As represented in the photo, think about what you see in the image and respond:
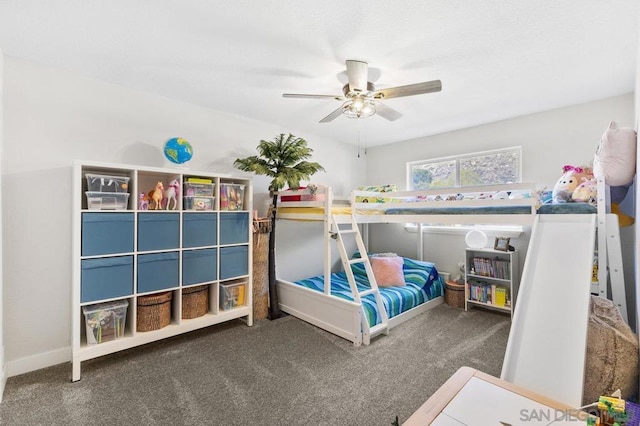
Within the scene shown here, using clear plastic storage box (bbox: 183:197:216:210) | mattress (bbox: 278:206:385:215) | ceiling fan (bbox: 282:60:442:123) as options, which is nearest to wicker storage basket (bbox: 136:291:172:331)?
clear plastic storage box (bbox: 183:197:216:210)

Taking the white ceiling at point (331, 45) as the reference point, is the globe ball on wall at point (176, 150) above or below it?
below

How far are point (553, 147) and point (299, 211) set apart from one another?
3.11m

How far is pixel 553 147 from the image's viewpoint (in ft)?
11.0

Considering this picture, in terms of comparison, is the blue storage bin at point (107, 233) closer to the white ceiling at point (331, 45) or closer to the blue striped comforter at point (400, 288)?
the white ceiling at point (331, 45)

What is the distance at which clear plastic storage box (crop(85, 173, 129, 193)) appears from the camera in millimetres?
2312

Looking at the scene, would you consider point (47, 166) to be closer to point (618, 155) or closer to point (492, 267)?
point (618, 155)

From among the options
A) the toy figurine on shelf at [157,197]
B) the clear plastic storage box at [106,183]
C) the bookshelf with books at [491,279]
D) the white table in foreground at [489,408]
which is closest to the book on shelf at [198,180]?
the toy figurine on shelf at [157,197]

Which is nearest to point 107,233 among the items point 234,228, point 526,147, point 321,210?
point 234,228

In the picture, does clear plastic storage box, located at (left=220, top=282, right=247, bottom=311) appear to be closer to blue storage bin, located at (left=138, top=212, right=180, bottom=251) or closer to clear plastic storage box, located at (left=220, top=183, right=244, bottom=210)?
blue storage bin, located at (left=138, top=212, right=180, bottom=251)

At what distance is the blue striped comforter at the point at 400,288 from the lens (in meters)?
3.20

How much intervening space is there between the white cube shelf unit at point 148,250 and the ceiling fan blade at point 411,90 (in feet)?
5.67

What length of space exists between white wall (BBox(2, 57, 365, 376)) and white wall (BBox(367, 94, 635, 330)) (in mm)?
3459

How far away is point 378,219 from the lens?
144 inches

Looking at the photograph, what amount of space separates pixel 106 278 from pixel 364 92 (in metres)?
2.66
